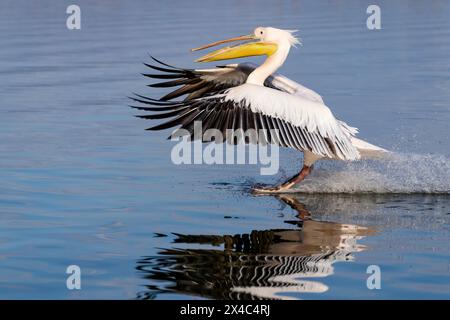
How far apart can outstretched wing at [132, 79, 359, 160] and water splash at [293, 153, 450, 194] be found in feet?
2.54

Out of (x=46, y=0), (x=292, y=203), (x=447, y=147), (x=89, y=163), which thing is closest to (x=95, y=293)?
(x=292, y=203)

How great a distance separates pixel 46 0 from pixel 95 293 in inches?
978

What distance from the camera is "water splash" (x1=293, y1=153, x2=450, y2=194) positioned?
9.75m

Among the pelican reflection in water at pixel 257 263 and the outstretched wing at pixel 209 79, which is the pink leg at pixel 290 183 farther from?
the pelican reflection in water at pixel 257 263

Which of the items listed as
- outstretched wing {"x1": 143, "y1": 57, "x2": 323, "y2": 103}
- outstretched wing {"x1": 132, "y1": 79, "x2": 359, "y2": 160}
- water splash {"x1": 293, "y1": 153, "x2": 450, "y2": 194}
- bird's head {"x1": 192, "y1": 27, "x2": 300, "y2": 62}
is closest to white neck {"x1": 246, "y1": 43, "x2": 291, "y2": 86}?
bird's head {"x1": 192, "y1": 27, "x2": 300, "y2": 62}

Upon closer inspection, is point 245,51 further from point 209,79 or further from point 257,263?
point 257,263

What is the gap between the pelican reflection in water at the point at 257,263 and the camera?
6777 millimetres

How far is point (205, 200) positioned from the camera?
9336mm

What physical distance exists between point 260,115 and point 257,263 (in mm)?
2020

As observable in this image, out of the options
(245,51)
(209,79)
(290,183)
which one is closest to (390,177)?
(290,183)

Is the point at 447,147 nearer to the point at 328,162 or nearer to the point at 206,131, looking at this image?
the point at 328,162

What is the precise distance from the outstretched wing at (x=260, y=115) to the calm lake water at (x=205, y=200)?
0.60 meters

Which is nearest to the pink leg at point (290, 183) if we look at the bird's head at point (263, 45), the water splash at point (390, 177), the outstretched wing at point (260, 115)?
the water splash at point (390, 177)

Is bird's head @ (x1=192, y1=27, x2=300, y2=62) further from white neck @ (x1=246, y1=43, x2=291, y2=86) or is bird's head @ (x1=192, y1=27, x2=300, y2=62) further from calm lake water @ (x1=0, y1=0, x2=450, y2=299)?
calm lake water @ (x1=0, y1=0, x2=450, y2=299)
